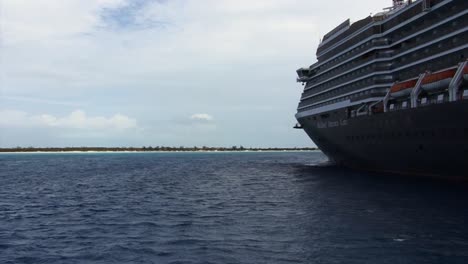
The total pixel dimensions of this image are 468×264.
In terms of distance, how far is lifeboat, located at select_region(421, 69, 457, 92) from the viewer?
118 feet

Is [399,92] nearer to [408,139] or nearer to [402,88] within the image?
[402,88]

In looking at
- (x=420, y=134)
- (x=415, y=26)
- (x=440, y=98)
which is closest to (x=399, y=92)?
(x=420, y=134)

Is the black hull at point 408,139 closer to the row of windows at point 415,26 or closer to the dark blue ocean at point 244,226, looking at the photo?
the dark blue ocean at point 244,226

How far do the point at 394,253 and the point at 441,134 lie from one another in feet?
74.0

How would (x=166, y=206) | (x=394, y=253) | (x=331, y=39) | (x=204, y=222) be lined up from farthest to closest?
(x=331, y=39)
(x=166, y=206)
(x=204, y=222)
(x=394, y=253)

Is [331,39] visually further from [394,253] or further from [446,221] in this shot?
[394,253]

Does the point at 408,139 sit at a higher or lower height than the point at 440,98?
lower

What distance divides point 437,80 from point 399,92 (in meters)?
6.57

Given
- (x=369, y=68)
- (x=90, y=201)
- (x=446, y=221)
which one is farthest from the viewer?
(x=369, y=68)

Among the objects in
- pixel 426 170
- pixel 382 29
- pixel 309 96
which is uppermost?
pixel 382 29

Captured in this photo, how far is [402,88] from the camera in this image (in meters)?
43.1

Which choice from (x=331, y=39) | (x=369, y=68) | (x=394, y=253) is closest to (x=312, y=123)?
(x=331, y=39)

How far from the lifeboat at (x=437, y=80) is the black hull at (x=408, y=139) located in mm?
2542

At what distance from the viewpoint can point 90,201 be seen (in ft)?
110
